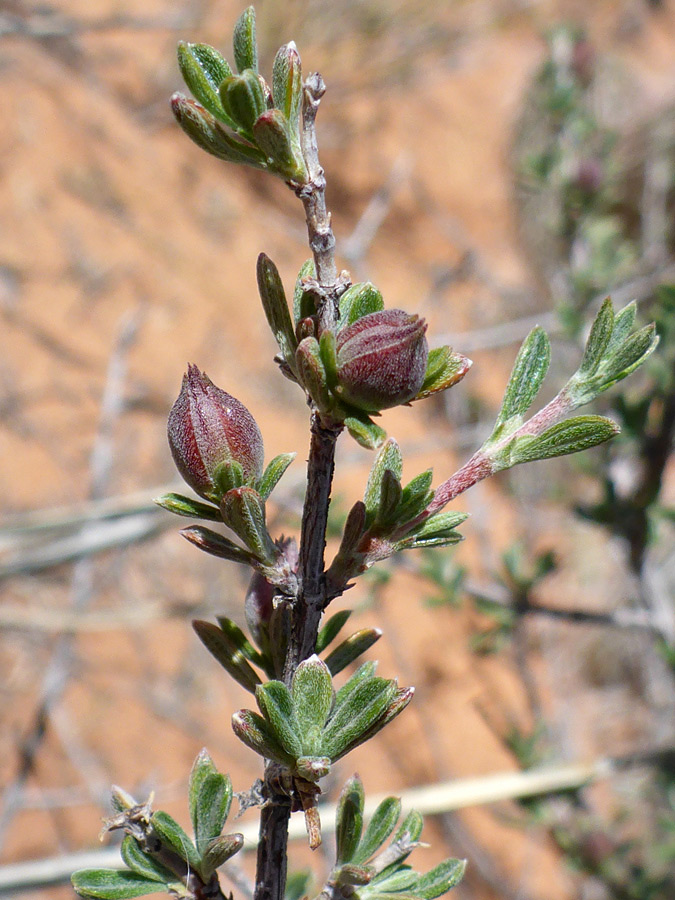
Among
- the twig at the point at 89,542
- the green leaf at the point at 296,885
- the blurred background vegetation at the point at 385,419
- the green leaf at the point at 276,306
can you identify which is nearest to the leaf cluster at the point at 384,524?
the green leaf at the point at 276,306

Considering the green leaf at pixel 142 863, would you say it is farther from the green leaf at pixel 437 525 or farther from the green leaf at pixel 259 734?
the green leaf at pixel 437 525

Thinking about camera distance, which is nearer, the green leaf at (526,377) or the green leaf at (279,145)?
the green leaf at (279,145)

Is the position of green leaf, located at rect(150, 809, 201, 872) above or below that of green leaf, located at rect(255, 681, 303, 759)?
below

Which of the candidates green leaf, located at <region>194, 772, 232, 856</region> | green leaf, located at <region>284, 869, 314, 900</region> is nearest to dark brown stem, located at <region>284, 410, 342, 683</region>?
green leaf, located at <region>194, 772, 232, 856</region>

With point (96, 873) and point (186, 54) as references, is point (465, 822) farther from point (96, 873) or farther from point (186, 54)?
point (186, 54)

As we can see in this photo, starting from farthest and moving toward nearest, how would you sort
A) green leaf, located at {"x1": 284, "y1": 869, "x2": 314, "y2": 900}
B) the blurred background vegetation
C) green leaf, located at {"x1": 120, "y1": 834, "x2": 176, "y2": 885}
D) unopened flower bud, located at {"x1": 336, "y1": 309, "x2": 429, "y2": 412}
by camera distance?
1. the blurred background vegetation
2. green leaf, located at {"x1": 284, "y1": 869, "x2": 314, "y2": 900}
3. green leaf, located at {"x1": 120, "y1": 834, "x2": 176, "y2": 885}
4. unopened flower bud, located at {"x1": 336, "y1": 309, "x2": 429, "y2": 412}

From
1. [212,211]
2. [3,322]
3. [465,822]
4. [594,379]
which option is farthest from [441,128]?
[594,379]

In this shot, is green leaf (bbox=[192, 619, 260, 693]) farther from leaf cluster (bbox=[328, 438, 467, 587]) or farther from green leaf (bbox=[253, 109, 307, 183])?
green leaf (bbox=[253, 109, 307, 183])
